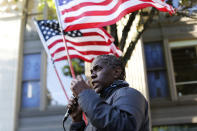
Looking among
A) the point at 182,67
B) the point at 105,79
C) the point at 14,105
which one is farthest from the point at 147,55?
the point at 105,79

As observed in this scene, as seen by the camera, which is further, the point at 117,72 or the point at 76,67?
the point at 76,67

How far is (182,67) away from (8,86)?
6.61 meters

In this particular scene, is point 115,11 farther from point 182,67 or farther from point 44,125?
point 44,125

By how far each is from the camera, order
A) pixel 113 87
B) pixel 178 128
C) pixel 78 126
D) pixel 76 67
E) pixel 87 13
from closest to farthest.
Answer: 1. pixel 113 87
2. pixel 78 126
3. pixel 87 13
4. pixel 178 128
5. pixel 76 67

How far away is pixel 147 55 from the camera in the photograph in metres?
8.66

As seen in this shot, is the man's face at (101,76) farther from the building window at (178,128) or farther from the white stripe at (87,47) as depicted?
the building window at (178,128)

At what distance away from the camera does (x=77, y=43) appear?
5.97 meters

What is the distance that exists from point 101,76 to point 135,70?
17.0 feet

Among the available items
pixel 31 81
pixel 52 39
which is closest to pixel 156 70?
pixel 52 39

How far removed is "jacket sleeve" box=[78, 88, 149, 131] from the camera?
1581mm

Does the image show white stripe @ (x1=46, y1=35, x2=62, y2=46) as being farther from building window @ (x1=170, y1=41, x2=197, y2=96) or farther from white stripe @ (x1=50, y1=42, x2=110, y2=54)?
building window @ (x1=170, y1=41, x2=197, y2=96)

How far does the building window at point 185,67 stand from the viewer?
8.19m

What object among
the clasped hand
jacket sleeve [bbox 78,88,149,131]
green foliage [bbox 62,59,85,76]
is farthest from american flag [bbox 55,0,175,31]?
green foliage [bbox 62,59,85,76]

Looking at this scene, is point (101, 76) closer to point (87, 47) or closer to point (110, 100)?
point (110, 100)
